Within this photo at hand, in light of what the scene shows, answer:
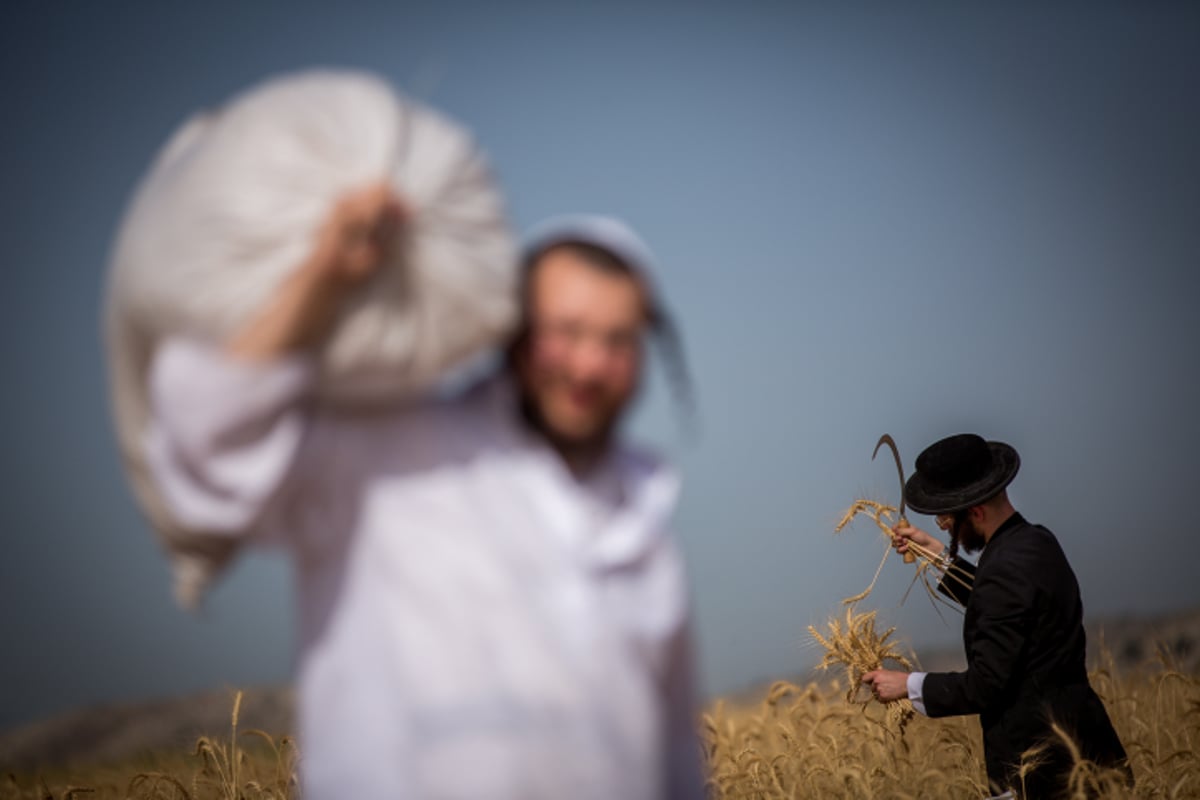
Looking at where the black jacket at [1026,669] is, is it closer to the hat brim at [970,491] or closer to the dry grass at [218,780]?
the hat brim at [970,491]

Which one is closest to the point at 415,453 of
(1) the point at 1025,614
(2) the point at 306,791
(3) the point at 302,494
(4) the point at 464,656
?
(3) the point at 302,494

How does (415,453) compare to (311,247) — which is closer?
(311,247)

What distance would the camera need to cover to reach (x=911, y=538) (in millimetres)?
4074

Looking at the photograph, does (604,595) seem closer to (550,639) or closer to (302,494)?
(550,639)

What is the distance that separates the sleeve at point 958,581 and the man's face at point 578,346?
2639 mm

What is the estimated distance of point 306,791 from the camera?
5.62 ft

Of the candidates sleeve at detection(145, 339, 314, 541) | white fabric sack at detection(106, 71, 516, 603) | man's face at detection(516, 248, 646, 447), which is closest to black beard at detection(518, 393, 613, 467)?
man's face at detection(516, 248, 646, 447)

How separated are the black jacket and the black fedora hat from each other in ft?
0.67

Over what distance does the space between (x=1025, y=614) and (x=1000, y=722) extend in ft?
1.26

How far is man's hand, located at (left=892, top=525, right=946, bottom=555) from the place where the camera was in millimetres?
4055

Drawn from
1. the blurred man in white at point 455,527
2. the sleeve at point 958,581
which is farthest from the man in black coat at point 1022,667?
the blurred man in white at point 455,527

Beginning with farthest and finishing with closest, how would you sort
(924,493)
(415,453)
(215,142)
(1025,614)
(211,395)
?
1. (924,493)
2. (1025,614)
3. (415,453)
4. (215,142)
5. (211,395)

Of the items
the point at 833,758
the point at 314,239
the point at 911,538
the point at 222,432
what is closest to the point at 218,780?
the point at 833,758

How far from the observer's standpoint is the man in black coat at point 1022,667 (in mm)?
3289
